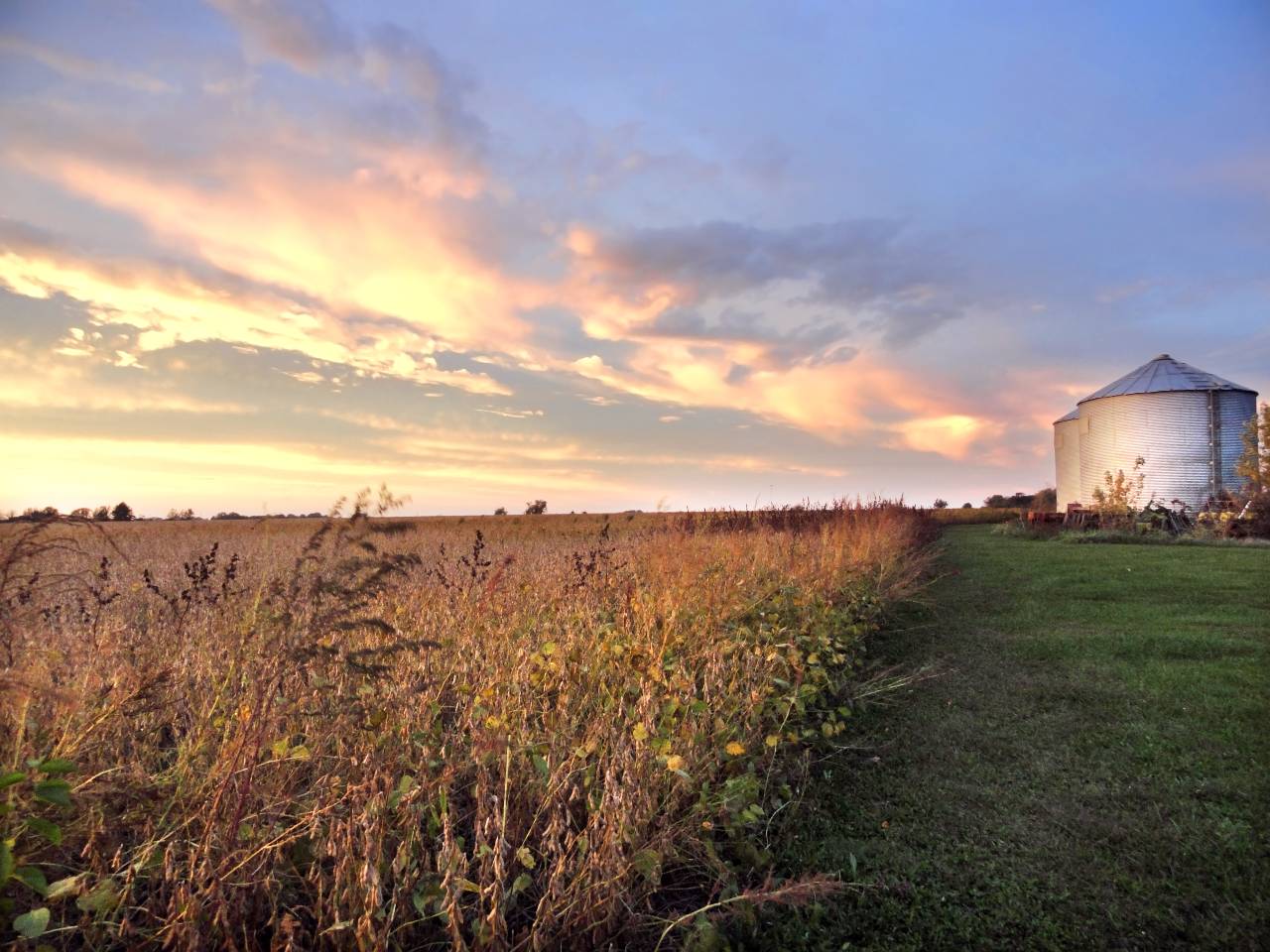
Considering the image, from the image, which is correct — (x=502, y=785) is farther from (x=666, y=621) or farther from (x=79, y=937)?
(x=666, y=621)

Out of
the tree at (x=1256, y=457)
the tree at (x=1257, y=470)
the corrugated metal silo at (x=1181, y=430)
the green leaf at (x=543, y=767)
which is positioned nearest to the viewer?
the green leaf at (x=543, y=767)

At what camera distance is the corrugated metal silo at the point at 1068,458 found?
26391 mm

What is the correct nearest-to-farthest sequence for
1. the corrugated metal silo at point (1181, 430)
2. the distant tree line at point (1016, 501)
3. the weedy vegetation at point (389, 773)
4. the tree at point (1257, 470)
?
1. the weedy vegetation at point (389, 773)
2. the tree at point (1257, 470)
3. the corrugated metal silo at point (1181, 430)
4. the distant tree line at point (1016, 501)

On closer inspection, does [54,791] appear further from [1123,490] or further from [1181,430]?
[1181,430]

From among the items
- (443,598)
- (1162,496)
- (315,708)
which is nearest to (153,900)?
(315,708)

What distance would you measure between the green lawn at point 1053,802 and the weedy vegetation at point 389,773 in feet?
0.90

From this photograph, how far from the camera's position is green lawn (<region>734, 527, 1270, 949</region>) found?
2461 millimetres

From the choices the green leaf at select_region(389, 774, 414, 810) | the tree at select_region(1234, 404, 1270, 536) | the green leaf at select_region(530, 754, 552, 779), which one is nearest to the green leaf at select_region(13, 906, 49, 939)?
the green leaf at select_region(389, 774, 414, 810)

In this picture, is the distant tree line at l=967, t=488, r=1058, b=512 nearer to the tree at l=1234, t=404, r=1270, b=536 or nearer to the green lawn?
the tree at l=1234, t=404, r=1270, b=536

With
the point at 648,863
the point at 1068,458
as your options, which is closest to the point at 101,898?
the point at 648,863

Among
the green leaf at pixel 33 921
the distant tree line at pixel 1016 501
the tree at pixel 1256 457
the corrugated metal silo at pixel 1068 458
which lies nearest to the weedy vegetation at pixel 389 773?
the green leaf at pixel 33 921

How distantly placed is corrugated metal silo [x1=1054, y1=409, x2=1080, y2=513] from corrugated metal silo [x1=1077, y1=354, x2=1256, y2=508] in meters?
3.12

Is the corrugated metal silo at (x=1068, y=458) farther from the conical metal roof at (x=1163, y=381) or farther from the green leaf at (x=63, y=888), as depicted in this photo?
the green leaf at (x=63, y=888)

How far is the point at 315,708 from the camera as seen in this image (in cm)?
330
